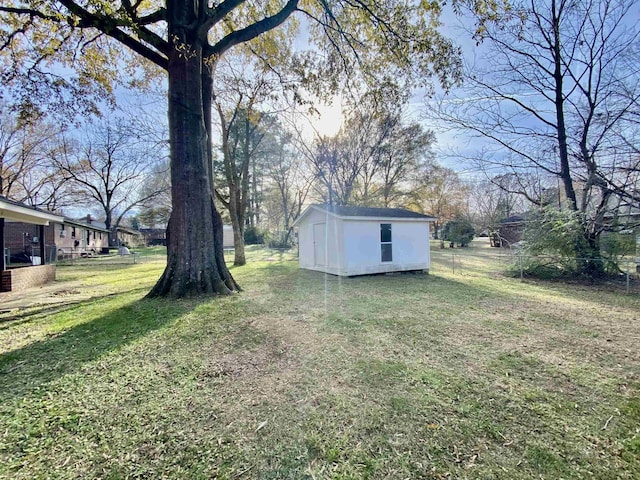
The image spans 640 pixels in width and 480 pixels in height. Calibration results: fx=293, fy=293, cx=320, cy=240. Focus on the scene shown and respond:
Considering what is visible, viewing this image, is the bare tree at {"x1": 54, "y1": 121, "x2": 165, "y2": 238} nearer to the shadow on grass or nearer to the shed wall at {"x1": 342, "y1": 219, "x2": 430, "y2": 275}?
the shed wall at {"x1": 342, "y1": 219, "x2": 430, "y2": 275}

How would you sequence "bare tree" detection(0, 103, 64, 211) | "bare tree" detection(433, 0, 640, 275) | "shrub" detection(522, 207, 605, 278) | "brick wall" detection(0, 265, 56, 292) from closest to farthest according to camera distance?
"brick wall" detection(0, 265, 56, 292) < "bare tree" detection(433, 0, 640, 275) < "shrub" detection(522, 207, 605, 278) < "bare tree" detection(0, 103, 64, 211)

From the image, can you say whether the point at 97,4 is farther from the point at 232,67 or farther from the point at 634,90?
the point at 634,90

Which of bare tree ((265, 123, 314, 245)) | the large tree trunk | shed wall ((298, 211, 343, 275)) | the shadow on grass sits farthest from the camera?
bare tree ((265, 123, 314, 245))

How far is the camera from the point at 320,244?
1082cm

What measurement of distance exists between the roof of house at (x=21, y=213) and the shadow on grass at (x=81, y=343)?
3672 millimetres

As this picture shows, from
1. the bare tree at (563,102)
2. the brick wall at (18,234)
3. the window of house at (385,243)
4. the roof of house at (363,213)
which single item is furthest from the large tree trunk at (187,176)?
the brick wall at (18,234)

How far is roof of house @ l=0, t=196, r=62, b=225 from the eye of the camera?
690 cm

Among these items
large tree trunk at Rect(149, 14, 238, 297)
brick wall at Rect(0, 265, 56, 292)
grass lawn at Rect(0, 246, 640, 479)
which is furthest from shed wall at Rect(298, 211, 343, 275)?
brick wall at Rect(0, 265, 56, 292)

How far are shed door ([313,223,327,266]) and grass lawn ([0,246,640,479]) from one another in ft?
18.3

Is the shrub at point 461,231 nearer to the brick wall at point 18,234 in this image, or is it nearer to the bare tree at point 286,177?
the bare tree at point 286,177

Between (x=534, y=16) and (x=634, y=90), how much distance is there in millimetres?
4097

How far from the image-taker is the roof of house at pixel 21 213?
6.90 m

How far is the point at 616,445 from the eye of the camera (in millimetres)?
1914

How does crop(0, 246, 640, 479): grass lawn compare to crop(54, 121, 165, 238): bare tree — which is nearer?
crop(0, 246, 640, 479): grass lawn
